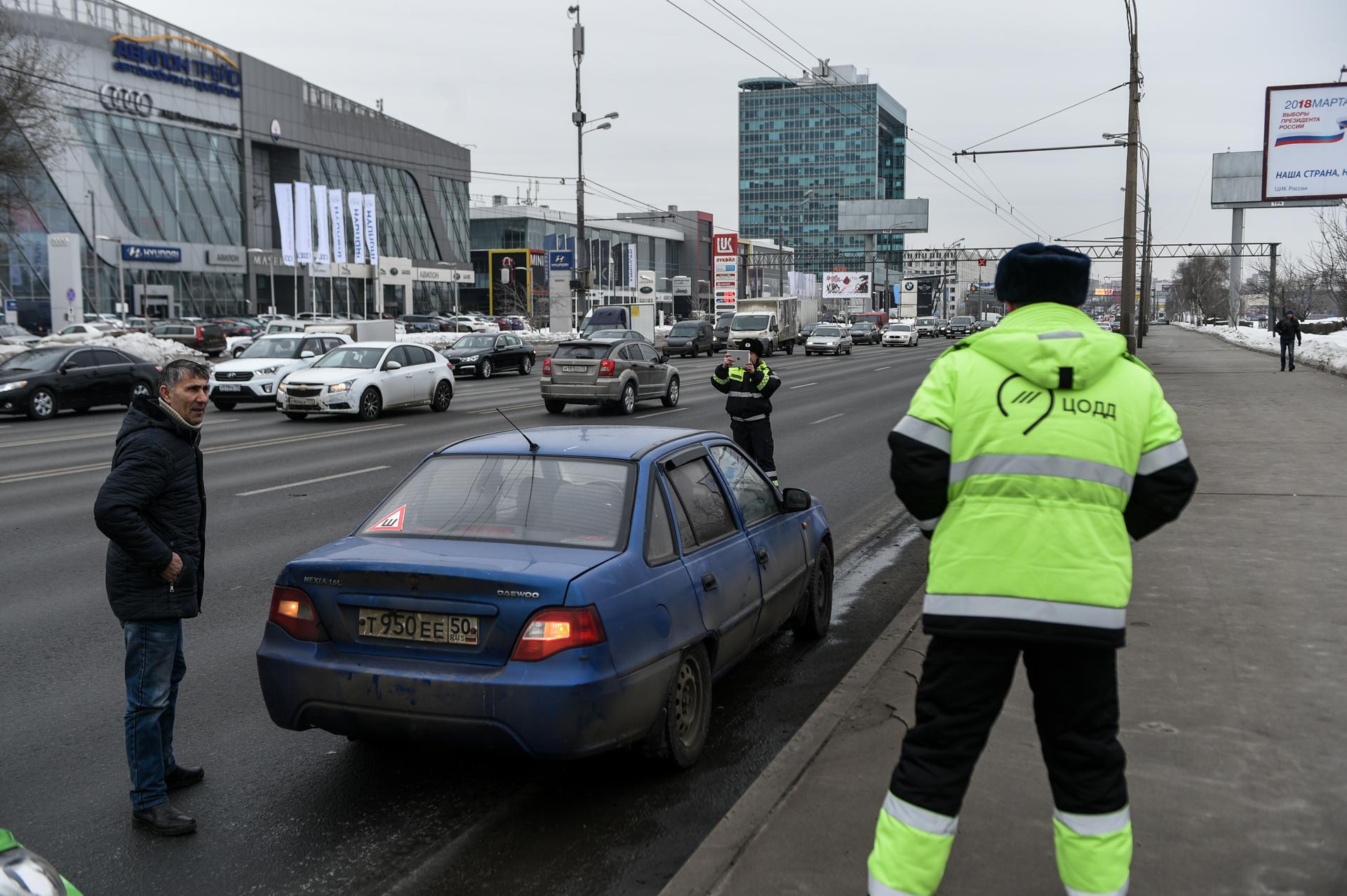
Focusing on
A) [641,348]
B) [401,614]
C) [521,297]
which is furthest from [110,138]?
[401,614]

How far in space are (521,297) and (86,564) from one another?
107 metres

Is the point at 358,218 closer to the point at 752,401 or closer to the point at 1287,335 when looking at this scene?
the point at 1287,335

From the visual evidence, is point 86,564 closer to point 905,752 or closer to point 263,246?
point 905,752

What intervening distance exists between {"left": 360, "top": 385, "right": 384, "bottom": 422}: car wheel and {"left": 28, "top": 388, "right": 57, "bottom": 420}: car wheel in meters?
6.53

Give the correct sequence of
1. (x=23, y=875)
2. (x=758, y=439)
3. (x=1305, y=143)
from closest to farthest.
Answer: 1. (x=23, y=875)
2. (x=758, y=439)
3. (x=1305, y=143)

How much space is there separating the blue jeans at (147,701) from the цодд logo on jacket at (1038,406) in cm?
325

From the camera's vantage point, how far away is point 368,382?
2228 cm

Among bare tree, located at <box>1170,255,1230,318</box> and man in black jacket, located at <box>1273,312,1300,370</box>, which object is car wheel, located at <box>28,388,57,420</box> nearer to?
man in black jacket, located at <box>1273,312,1300,370</box>

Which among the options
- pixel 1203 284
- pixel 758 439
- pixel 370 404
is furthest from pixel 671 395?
pixel 1203 284

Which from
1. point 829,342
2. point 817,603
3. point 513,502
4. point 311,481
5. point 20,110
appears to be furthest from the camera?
point 829,342

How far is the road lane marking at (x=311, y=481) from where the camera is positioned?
42.5 feet

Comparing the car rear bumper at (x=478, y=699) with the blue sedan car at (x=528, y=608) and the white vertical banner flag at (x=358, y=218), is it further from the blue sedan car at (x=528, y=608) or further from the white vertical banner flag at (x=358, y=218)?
the white vertical banner flag at (x=358, y=218)

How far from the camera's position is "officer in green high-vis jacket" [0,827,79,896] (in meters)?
2.26

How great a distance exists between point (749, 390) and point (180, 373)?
288 inches
